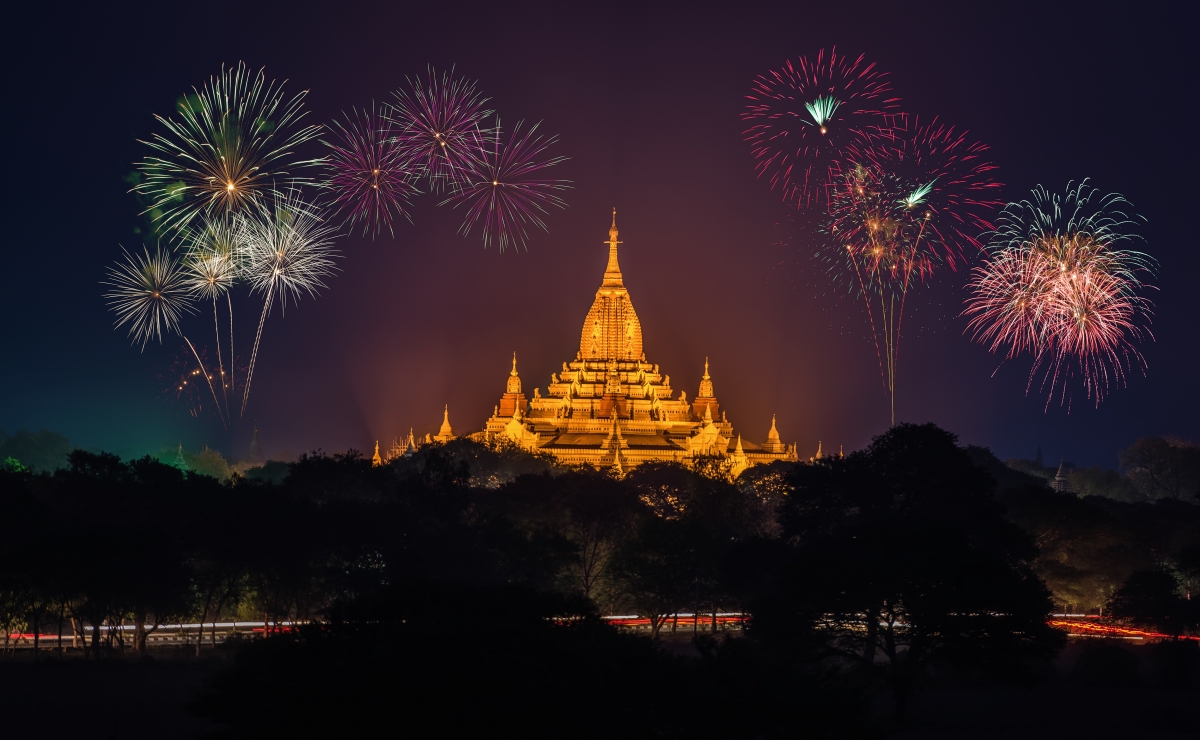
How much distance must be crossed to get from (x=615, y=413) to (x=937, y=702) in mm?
90342

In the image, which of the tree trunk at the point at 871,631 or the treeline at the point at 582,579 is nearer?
the treeline at the point at 582,579

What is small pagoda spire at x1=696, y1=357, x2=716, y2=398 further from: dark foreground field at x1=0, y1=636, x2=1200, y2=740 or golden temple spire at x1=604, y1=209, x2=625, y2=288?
dark foreground field at x1=0, y1=636, x2=1200, y2=740

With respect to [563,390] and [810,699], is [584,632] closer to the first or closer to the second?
[810,699]

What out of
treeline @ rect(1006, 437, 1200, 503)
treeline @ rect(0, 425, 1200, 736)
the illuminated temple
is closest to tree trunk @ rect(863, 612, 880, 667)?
treeline @ rect(0, 425, 1200, 736)

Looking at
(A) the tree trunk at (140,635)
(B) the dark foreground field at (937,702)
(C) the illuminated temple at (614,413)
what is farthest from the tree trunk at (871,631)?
(C) the illuminated temple at (614,413)

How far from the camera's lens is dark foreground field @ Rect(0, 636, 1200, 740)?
52.5 meters

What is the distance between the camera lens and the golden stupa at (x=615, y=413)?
145875 millimetres

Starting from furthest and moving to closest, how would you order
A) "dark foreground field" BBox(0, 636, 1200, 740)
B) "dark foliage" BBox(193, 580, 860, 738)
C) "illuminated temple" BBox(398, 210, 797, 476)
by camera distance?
"illuminated temple" BBox(398, 210, 797, 476) → "dark foreground field" BBox(0, 636, 1200, 740) → "dark foliage" BBox(193, 580, 860, 738)

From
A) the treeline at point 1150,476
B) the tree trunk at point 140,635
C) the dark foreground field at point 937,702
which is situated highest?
the treeline at point 1150,476

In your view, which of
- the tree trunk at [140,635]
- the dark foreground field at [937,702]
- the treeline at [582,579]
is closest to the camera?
the treeline at [582,579]

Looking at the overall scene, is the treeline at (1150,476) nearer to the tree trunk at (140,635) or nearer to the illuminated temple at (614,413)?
the illuminated temple at (614,413)

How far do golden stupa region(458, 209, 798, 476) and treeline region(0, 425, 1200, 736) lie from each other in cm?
4530

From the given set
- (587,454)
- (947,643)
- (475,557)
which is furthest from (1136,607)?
(587,454)

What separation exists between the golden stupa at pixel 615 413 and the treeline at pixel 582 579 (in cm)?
4530
